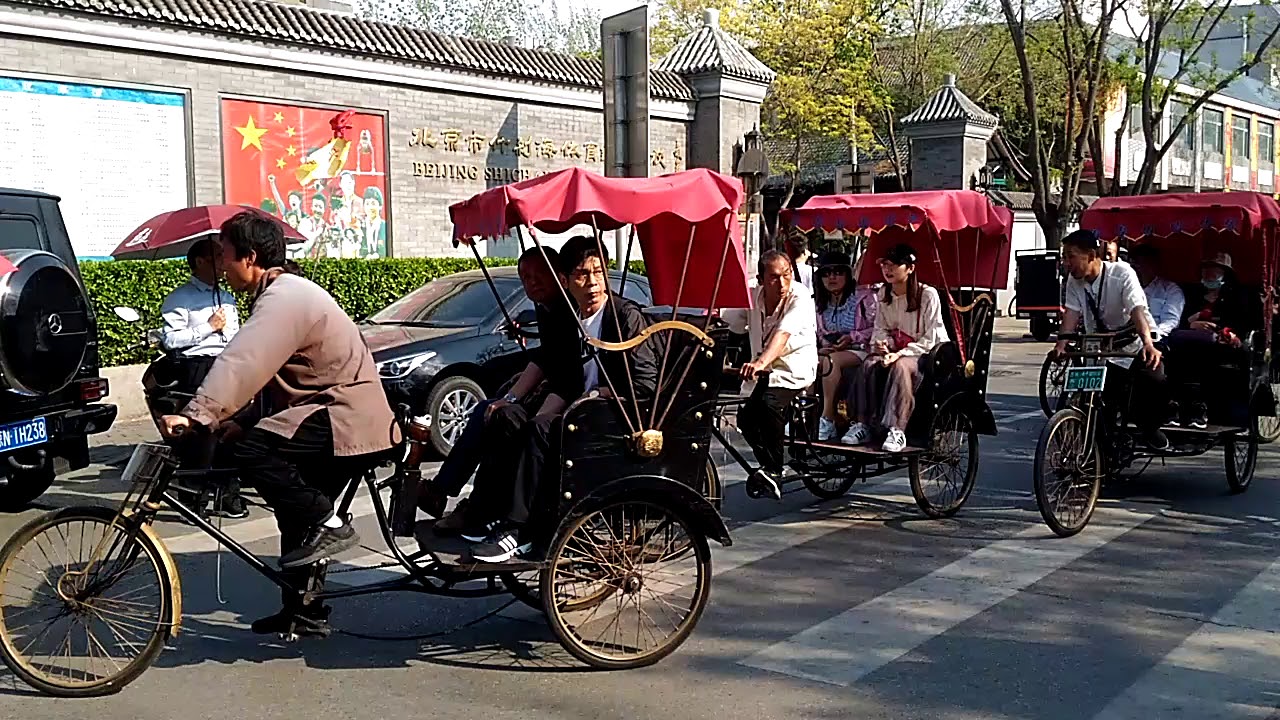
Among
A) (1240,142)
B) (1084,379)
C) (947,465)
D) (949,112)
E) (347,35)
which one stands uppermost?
(1240,142)

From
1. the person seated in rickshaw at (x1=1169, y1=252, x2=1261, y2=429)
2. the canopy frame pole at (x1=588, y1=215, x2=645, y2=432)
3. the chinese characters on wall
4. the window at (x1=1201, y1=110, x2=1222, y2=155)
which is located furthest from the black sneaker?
the window at (x1=1201, y1=110, x2=1222, y2=155)

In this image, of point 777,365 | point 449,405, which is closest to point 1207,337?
point 777,365

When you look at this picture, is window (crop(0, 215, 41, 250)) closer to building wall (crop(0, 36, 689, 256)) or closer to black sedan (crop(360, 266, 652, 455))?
black sedan (crop(360, 266, 652, 455))

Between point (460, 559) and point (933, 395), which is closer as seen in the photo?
point (460, 559)

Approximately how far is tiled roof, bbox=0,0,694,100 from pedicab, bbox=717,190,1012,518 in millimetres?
8934

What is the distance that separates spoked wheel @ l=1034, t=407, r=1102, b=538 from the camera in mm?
7418

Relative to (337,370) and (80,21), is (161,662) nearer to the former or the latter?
(337,370)

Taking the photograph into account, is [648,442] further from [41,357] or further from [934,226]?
[41,357]

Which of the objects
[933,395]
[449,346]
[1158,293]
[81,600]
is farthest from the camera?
[449,346]

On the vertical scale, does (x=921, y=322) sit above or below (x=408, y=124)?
below

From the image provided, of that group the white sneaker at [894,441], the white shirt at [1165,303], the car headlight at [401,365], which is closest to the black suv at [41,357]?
the car headlight at [401,365]

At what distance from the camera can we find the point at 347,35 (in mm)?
16562

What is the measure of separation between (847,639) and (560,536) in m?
1.42

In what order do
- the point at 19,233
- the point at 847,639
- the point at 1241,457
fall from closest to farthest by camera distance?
the point at 847,639 < the point at 19,233 < the point at 1241,457
